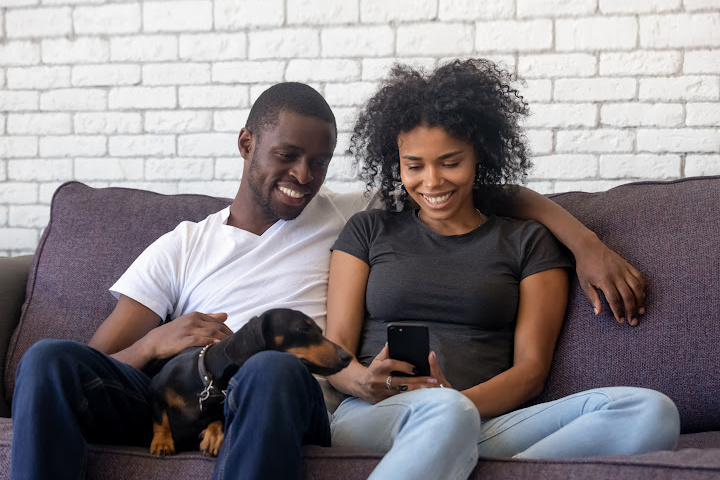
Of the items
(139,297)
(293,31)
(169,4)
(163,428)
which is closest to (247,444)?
(163,428)

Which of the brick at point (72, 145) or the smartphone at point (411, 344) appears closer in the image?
the smartphone at point (411, 344)

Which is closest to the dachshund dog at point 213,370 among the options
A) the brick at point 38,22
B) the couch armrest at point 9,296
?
the couch armrest at point 9,296

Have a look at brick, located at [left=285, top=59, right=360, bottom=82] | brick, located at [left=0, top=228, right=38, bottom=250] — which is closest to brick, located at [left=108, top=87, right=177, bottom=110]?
brick, located at [left=285, top=59, right=360, bottom=82]

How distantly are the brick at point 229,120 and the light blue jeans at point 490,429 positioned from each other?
1.24 meters

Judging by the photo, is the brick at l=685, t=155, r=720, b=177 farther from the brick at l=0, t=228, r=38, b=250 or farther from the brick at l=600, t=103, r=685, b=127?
the brick at l=0, t=228, r=38, b=250

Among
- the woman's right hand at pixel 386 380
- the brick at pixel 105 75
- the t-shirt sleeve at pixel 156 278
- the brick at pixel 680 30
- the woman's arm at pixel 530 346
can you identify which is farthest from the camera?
the brick at pixel 105 75

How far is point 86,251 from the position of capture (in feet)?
6.69

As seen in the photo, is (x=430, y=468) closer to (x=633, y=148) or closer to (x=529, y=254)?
(x=529, y=254)

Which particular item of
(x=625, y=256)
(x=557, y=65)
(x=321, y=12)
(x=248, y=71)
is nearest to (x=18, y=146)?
(x=248, y=71)

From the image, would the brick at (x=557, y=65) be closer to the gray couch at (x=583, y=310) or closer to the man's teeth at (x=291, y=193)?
the gray couch at (x=583, y=310)

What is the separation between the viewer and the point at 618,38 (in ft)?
7.75

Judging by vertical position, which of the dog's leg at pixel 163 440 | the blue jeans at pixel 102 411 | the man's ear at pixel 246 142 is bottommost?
the dog's leg at pixel 163 440

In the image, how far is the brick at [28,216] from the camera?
2.70m

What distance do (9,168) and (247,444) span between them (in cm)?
188
